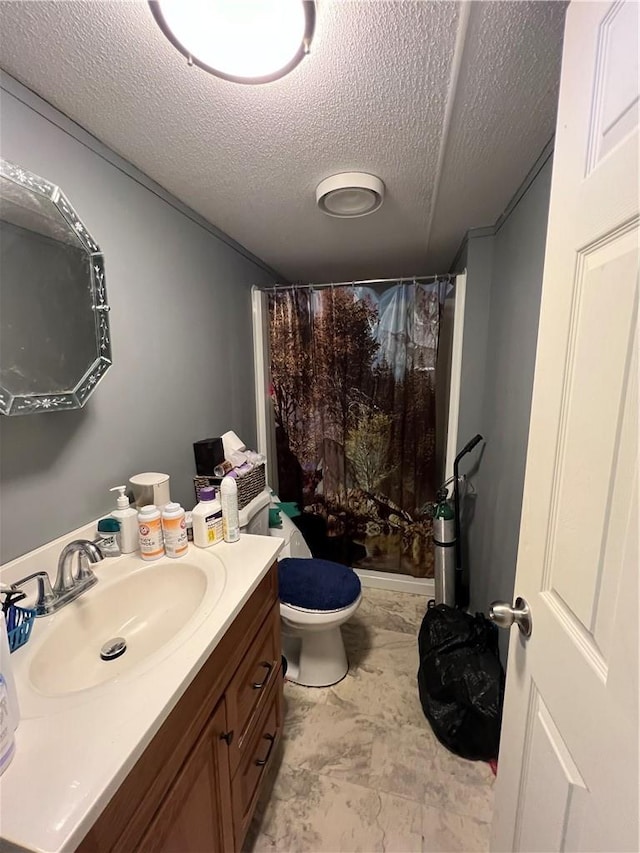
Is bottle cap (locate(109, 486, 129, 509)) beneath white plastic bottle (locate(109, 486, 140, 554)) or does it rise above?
above

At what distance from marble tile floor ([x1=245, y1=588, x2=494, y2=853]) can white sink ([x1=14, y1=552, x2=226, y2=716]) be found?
32.7 inches

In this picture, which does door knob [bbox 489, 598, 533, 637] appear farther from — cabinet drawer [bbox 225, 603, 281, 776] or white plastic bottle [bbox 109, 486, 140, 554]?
white plastic bottle [bbox 109, 486, 140, 554]

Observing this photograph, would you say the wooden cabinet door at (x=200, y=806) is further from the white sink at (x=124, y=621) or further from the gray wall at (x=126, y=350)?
the gray wall at (x=126, y=350)

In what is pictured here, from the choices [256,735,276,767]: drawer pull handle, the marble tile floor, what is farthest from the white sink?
the marble tile floor

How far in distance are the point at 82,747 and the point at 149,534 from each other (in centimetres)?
57

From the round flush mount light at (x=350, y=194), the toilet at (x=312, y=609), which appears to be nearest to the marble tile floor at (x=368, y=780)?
the toilet at (x=312, y=609)

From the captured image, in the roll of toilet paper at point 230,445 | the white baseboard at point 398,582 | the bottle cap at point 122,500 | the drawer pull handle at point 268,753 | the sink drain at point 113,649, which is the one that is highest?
the roll of toilet paper at point 230,445

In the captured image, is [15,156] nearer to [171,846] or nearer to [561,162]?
[561,162]

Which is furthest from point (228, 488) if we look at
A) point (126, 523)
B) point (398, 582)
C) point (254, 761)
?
point (398, 582)

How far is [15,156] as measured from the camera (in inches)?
34.9

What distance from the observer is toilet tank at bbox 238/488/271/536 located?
4.95ft

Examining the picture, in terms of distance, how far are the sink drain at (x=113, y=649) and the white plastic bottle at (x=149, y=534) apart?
8.8 inches

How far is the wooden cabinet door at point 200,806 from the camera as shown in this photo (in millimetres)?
649

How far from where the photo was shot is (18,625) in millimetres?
737
